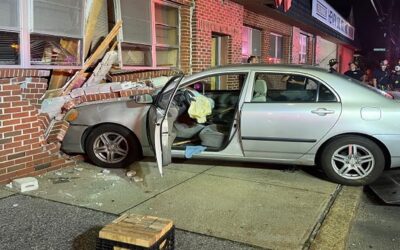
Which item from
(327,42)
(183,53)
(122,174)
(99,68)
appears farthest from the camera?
(327,42)

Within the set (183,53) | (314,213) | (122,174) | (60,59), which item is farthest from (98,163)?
(183,53)

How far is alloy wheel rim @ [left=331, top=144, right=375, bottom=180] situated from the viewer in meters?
5.49

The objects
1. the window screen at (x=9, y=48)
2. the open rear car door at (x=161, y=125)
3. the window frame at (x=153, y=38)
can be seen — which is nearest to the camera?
the open rear car door at (x=161, y=125)

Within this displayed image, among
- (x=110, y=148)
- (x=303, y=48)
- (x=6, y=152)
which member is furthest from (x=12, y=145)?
(x=303, y=48)

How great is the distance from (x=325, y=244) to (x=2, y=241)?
2762mm

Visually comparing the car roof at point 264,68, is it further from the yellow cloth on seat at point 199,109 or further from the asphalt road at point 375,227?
the asphalt road at point 375,227

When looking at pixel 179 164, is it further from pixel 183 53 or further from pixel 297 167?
pixel 183 53

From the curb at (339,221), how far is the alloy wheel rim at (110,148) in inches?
114

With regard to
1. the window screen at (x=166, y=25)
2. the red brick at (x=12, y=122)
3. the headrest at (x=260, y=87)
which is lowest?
the red brick at (x=12, y=122)

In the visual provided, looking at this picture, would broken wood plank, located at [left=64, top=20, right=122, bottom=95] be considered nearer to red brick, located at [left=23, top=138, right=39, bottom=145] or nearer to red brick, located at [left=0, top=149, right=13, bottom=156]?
red brick, located at [left=23, top=138, right=39, bottom=145]

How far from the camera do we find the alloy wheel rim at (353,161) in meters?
5.49

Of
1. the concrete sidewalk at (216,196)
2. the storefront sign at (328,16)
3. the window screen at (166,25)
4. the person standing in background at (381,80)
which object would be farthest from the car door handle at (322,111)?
the storefront sign at (328,16)

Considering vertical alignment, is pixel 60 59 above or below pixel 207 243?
above

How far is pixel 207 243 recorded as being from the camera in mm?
3801
